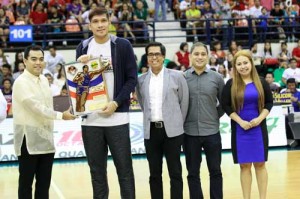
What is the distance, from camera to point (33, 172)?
6.82 metres

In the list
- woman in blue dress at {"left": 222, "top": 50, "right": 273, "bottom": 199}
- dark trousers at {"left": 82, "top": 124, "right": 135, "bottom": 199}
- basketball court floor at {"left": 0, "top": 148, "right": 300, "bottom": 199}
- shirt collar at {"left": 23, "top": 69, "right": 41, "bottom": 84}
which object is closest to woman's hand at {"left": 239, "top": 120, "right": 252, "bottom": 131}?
woman in blue dress at {"left": 222, "top": 50, "right": 273, "bottom": 199}

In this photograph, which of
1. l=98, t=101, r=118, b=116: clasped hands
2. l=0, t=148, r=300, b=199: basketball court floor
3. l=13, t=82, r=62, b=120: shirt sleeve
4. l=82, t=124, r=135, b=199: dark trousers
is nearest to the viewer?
l=98, t=101, r=118, b=116: clasped hands

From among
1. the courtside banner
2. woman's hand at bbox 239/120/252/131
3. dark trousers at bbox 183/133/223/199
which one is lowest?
the courtside banner

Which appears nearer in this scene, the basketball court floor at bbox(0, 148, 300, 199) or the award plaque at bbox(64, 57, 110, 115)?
the award plaque at bbox(64, 57, 110, 115)

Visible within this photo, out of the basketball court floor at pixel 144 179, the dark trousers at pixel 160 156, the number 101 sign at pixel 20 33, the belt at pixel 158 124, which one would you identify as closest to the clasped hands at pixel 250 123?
the dark trousers at pixel 160 156

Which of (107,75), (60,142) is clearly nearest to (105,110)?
(107,75)

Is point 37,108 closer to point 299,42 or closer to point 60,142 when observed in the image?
point 60,142

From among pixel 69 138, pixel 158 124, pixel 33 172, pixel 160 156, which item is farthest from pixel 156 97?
pixel 69 138

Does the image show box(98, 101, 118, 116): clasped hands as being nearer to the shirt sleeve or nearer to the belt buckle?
the shirt sleeve

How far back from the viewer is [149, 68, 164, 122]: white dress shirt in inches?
285

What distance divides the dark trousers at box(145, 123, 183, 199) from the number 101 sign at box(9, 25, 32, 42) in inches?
453

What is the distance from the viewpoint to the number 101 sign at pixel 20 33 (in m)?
18.2

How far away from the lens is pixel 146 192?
927cm

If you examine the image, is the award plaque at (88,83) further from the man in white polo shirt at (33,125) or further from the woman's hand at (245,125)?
the woman's hand at (245,125)
